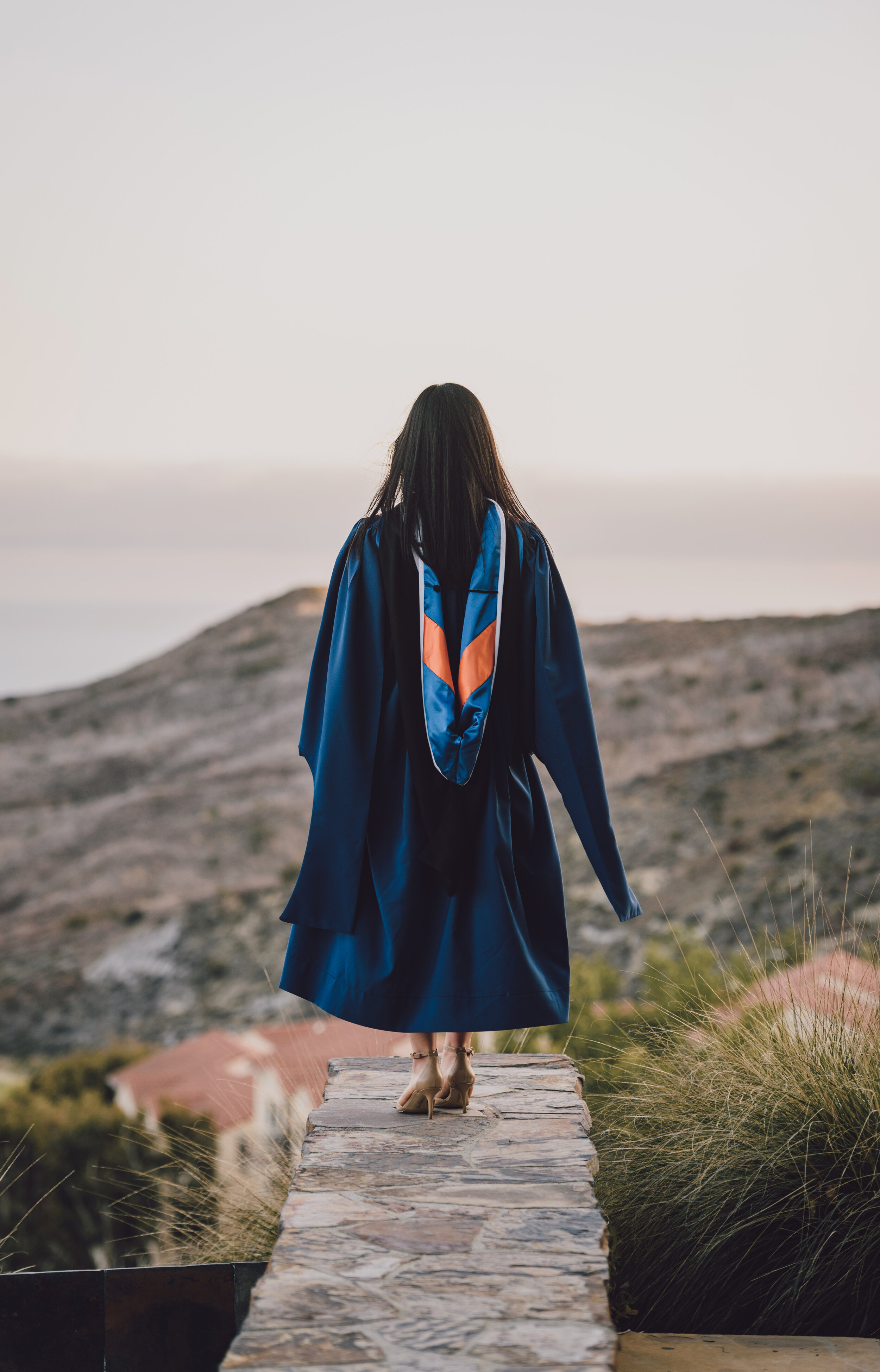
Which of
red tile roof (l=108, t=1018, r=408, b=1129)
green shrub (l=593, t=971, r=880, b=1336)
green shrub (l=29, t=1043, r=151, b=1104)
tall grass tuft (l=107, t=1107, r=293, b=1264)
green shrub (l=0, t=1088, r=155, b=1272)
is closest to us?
green shrub (l=593, t=971, r=880, b=1336)

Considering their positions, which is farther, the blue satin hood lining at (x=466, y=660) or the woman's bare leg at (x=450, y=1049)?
the woman's bare leg at (x=450, y=1049)

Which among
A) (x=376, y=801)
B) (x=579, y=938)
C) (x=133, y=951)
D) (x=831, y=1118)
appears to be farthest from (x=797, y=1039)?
(x=133, y=951)

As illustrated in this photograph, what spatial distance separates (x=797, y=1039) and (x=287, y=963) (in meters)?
1.41

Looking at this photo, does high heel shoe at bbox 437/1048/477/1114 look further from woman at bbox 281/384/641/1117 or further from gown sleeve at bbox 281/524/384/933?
gown sleeve at bbox 281/524/384/933

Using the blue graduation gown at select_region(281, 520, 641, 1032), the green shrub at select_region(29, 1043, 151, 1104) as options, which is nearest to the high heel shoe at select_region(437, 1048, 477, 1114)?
the blue graduation gown at select_region(281, 520, 641, 1032)

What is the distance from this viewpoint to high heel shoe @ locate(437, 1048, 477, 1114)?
9.90ft

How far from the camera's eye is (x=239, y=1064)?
32.4ft

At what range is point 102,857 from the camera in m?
29.6

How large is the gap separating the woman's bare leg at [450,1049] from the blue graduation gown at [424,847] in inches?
5.8

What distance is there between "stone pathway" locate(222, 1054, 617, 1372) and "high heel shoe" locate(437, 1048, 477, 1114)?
1.5 inches

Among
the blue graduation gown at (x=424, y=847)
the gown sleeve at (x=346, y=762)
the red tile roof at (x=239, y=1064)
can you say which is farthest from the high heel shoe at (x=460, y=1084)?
the red tile roof at (x=239, y=1064)

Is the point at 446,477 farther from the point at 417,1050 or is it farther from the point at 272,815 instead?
the point at 272,815

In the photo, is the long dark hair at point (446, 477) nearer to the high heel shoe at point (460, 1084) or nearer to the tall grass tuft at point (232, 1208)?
the high heel shoe at point (460, 1084)

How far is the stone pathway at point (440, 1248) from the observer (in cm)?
190
